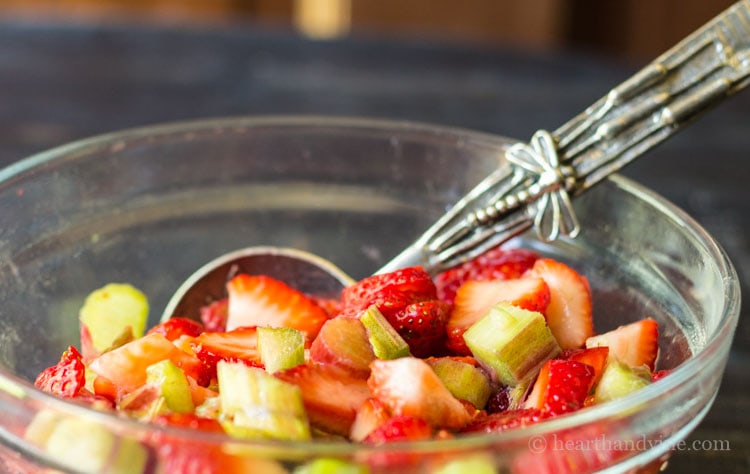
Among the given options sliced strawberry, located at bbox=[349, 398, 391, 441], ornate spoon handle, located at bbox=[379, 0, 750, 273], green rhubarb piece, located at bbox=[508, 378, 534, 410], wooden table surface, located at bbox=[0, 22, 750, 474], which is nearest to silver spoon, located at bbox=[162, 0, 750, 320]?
ornate spoon handle, located at bbox=[379, 0, 750, 273]

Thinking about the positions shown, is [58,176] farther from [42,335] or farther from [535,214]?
[535,214]

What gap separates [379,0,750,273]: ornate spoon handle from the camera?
903mm

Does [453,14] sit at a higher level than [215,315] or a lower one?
higher

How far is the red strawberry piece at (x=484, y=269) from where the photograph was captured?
3.21 ft

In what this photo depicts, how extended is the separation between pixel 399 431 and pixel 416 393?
52 mm

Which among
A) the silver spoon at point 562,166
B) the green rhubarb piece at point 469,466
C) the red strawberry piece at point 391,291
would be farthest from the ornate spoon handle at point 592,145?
the green rhubarb piece at point 469,466

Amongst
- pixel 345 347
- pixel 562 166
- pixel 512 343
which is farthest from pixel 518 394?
pixel 562 166

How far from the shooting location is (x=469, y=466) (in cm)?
56

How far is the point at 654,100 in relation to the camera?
3.03 feet

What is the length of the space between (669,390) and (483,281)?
309 millimetres

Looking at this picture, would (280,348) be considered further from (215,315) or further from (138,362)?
(215,315)

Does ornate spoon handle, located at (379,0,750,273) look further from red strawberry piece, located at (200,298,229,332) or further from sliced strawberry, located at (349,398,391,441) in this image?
sliced strawberry, located at (349,398,391,441)

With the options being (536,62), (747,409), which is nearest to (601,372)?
(747,409)

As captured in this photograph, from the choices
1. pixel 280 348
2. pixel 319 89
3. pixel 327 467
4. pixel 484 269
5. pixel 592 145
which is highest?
pixel 319 89
